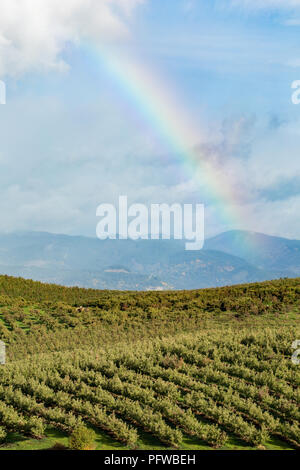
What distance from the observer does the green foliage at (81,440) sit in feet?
36.1

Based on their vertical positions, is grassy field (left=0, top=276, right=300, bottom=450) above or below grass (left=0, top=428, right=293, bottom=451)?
above

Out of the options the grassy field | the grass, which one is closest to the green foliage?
the grass

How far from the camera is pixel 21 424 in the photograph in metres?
12.7

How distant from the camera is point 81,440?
11062 millimetres

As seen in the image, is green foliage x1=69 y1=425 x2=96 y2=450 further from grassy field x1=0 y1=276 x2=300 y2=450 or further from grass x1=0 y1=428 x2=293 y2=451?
grassy field x1=0 y1=276 x2=300 y2=450

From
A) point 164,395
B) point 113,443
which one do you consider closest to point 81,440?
point 113,443

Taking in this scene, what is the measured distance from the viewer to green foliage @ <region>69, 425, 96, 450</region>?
1100cm

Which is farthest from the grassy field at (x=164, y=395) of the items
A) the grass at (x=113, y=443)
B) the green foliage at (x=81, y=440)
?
the green foliage at (x=81, y=440)

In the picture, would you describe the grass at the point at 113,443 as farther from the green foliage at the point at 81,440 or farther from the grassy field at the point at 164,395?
the green foliage at the point at 81,440

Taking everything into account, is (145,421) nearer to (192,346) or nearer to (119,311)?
(192,346)

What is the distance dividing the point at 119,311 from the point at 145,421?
27703 millimetres
